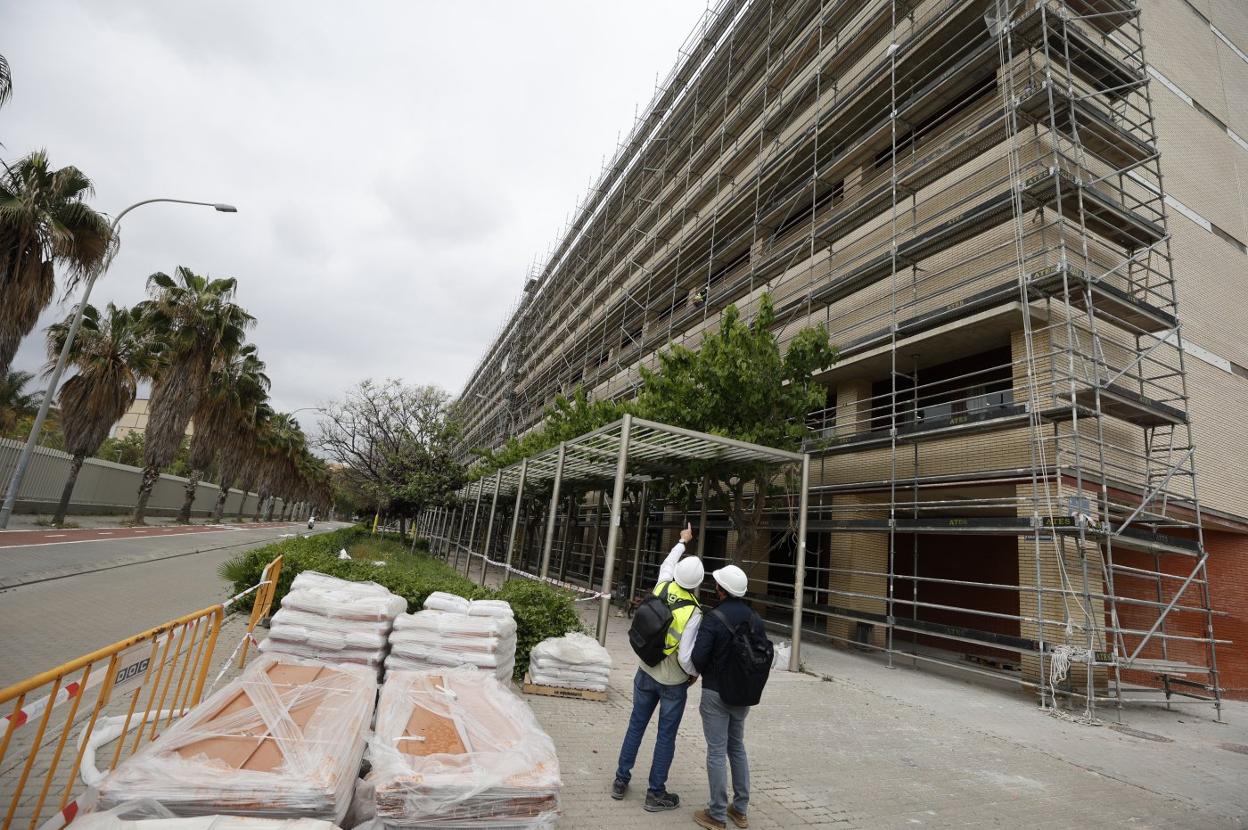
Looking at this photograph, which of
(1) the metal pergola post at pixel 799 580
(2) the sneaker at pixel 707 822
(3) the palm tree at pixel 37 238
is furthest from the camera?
(3) the palm tree at pixel 37 238

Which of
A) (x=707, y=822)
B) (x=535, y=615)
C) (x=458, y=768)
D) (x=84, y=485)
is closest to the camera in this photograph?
(x=458, y=768)

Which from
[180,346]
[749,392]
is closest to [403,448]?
[180,346]

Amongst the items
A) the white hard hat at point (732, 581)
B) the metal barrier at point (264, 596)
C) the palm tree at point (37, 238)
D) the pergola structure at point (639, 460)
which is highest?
the palm tree at point (37, 238)

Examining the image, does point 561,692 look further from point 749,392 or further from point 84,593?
point 84,593

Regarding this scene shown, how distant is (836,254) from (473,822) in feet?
46.4

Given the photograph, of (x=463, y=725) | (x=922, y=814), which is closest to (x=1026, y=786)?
(x=922, y=814)

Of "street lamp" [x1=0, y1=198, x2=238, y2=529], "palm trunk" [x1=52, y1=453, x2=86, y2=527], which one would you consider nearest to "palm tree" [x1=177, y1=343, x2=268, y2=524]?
"palm trunk" [x1=52, y1=453, x2=86, y2=527]

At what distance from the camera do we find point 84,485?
1057 inches

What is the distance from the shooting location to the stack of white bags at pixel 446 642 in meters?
5.03

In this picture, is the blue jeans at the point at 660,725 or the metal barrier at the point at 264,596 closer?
the blue jeans at the point at 660,725

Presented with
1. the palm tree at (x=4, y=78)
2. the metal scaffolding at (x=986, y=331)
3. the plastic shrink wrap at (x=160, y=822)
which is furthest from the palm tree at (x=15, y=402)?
the plastic shrink wrap at (x=160, y=822)

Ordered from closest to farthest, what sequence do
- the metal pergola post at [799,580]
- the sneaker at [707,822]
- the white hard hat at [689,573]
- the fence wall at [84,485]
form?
the sneaker at [707,822] → the white hard hat at [689,573] → the metal pergola post at [799,580] → the fence wall at [84,485]

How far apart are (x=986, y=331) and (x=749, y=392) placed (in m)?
4.41

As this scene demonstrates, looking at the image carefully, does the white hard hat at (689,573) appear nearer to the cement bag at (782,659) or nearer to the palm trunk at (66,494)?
the cement bag at (782,659)
